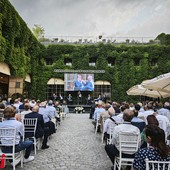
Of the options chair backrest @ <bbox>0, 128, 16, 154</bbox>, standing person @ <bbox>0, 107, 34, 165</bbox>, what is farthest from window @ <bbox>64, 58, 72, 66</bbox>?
chair backrest @ <bbox>0, 128, 16, 154</bbox>

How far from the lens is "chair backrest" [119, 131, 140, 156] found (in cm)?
393

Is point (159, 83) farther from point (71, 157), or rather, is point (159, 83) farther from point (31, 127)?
point (31, 127)

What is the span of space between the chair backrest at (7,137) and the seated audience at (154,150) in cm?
258

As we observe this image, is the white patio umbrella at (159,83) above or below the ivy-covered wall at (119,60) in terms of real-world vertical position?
below

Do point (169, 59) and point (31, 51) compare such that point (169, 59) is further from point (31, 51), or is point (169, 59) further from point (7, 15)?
point (7, 15)

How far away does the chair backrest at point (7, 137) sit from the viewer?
4059 millimetres

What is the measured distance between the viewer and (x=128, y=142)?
3938mm

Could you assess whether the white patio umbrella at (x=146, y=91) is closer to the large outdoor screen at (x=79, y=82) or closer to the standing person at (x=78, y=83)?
the large outdoor screen at (x=79, y=82)

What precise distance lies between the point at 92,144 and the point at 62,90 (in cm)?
1774

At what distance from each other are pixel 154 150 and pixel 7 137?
2882mm

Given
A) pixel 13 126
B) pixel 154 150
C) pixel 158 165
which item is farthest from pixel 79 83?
pixel 158 165

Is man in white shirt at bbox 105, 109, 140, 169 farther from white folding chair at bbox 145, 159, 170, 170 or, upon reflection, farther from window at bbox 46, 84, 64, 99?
window at bbox 46, 84, 64, 99

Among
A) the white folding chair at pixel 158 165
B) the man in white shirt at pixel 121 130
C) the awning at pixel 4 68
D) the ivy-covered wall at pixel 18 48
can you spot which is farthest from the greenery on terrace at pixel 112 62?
the white folding chair at pixel 158 165

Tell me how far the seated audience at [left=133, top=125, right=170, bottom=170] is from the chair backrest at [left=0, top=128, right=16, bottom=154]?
2.58 meters
